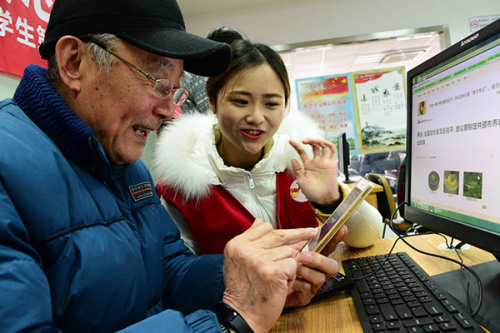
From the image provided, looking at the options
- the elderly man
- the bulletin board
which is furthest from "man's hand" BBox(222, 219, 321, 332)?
the bulletin board

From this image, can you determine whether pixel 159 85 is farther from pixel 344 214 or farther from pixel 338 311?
pixel 338 311

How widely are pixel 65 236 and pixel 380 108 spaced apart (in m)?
3.19

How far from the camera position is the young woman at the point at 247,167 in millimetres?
1070

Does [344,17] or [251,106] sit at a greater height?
[344,17]

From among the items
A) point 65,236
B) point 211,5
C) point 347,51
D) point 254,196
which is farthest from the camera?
point 347,51

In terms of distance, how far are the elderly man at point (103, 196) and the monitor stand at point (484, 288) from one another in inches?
10.1

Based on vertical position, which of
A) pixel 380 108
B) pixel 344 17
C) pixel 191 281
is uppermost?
pixel 344 17

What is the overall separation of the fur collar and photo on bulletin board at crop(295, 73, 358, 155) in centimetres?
198

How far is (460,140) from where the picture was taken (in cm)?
63

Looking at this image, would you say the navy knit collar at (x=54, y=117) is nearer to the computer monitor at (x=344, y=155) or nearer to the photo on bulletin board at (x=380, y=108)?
the computer monitor at (x=344, y=155)

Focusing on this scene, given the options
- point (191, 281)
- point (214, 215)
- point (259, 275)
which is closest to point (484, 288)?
point (259, 275)

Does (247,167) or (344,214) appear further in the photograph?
(247,167)

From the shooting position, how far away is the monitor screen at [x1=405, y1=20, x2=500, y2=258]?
551 millimetres

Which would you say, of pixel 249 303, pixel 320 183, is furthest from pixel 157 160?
pixel 249 303
